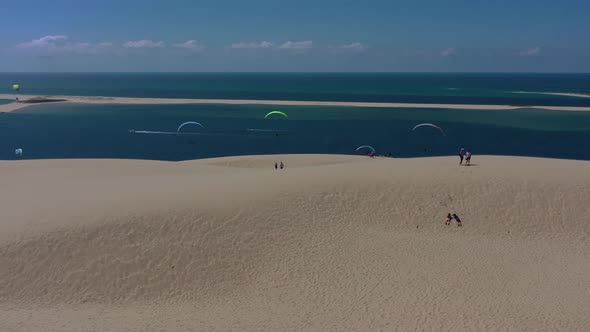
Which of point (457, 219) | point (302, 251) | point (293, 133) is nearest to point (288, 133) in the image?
point (293, 133)

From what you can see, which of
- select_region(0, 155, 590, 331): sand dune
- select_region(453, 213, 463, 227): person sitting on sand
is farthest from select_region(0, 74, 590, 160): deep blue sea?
select_region(453, 213, 463, 227): person sitting on sand

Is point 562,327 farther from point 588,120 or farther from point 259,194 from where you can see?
point 588,120

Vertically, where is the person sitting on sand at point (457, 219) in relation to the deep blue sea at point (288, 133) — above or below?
above

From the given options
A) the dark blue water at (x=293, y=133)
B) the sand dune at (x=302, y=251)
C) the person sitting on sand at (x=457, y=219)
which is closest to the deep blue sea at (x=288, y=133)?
the dark blue water at (x=293, y=133)

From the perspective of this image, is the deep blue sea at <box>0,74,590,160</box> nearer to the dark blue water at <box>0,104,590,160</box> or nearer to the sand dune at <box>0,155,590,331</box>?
the dark blue water at <box>0,104,590,160</box>

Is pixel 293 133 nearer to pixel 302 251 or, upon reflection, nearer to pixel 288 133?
pixel 288 133

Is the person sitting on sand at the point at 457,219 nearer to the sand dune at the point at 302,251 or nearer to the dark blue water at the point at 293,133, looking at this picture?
the sand dune at the point at 302,251
